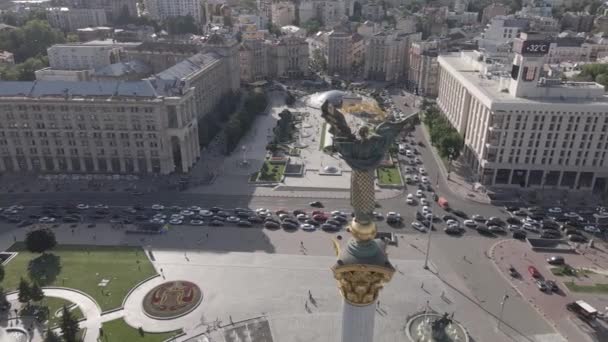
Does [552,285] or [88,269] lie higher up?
[552,285]

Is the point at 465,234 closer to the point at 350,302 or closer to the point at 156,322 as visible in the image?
the point at 156,322

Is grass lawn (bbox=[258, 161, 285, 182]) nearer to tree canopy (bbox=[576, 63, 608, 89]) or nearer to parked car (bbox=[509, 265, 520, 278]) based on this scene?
parked car (bbox=[509, 265, 520, 278])

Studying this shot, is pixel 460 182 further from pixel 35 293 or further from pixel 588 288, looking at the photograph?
pixel 35 293

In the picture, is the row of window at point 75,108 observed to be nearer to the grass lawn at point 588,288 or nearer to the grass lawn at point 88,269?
the grass lawn at point 88,269

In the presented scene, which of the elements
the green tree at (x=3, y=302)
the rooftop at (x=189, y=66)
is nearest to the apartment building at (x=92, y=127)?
the rooftop at (x=189, y=66)

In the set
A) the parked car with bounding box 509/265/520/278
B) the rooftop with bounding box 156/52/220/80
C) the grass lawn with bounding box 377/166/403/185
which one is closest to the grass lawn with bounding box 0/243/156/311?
the rooftop with bounding box 156/52/220/80

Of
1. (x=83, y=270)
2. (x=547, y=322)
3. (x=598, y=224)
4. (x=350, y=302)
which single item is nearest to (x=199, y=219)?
(x=83, y=270)

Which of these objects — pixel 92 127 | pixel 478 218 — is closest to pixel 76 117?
pixel 92 127
